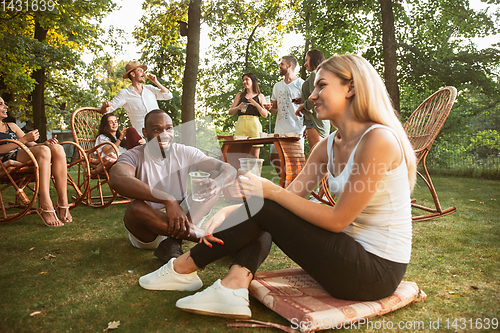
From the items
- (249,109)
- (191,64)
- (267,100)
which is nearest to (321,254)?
(267,100)

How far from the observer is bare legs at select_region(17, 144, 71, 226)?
298cm

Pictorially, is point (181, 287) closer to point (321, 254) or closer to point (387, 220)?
point (321, 254)

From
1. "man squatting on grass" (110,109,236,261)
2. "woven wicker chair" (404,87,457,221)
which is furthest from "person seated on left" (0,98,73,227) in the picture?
"woven wicker chair" (404,87,457,221)

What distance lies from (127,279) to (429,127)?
314 centimetres

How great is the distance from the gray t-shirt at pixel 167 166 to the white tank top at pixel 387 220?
4.31 ft

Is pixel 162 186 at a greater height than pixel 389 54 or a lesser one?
lesser

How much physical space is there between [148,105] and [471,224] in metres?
4.06

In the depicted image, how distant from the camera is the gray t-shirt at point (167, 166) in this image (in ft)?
7.57

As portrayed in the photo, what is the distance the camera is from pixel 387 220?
1.35m

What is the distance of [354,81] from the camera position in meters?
1.37

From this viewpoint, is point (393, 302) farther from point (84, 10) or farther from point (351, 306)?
point (84, 10)

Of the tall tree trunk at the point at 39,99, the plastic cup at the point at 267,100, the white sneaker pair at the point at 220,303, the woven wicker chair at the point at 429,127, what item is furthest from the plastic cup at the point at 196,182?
the tall tree trunk at the point at 39,99

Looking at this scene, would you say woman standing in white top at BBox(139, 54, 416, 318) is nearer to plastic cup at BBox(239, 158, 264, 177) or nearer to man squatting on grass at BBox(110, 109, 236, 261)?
man squatting on grass at BBox(110, 109, 236, 261)

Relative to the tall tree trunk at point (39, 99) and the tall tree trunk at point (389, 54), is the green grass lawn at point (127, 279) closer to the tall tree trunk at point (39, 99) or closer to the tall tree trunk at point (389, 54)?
the tall tree trunk at point (389, 54)
